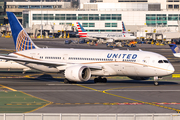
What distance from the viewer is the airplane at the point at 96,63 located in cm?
4688

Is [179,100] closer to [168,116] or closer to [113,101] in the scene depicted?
[113,101]

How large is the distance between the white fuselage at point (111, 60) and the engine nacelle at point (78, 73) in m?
1.68

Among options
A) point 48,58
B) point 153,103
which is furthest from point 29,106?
point 48,58

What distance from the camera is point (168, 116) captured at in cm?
2138

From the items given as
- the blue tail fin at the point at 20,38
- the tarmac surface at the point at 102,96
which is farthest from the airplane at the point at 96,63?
the blue tail fin at the point at 20,38

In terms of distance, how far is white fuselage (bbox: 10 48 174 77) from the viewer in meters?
46.8

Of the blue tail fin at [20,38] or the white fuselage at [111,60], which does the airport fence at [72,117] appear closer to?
the white fuselage at [111,60]

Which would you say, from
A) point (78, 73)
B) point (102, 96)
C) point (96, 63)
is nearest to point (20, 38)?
point (96, 63)

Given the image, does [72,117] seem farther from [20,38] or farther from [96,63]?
[20,38]

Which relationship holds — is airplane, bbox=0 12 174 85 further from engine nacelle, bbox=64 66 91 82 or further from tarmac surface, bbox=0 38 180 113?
tarmac surface, bbox=0 38 180 113

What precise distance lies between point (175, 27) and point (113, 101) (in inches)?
6235

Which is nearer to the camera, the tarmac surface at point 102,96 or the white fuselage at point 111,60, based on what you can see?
the tarmac surface at point 102,96

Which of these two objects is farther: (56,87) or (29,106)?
(56,87)

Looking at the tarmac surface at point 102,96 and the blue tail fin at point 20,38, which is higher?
the blue tail fin at point 20,38
